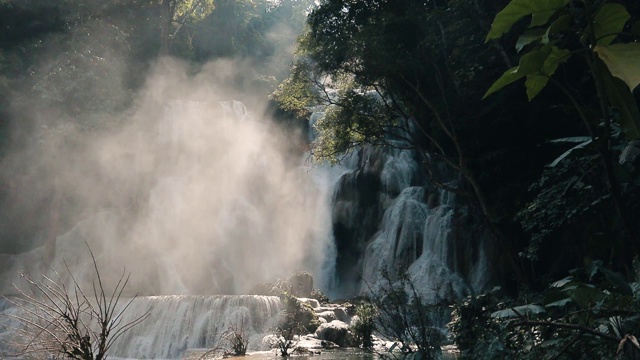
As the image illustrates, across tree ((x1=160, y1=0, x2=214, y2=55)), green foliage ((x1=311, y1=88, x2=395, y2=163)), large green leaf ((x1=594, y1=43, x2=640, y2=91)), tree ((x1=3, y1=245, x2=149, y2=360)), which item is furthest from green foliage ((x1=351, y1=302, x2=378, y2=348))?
tree ((x1=160, y1=0, x2=214, y2=55))

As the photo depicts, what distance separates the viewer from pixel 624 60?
69.4 inches

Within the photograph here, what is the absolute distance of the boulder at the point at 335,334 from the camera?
15.8m

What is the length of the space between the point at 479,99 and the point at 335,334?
23.7 feet

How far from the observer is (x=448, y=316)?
1741 centimetres

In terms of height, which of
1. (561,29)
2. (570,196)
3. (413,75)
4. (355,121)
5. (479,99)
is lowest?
(561,29)

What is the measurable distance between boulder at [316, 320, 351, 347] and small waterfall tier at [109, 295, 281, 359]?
1.75 meters

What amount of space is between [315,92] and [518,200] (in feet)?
20.7

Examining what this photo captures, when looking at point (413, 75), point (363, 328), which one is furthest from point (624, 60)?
point (363, 328)

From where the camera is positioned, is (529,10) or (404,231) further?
(404,231)

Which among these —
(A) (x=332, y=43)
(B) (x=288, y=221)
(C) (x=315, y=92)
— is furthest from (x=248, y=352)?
(B) (x=288, y=221)

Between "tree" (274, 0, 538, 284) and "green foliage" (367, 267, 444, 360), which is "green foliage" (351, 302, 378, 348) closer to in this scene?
"tree" (274, 0, 538, 284)

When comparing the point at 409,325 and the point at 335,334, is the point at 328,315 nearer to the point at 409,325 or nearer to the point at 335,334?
the point at 335,334

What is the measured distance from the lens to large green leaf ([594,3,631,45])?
6.44 feet

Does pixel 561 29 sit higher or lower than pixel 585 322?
higher
